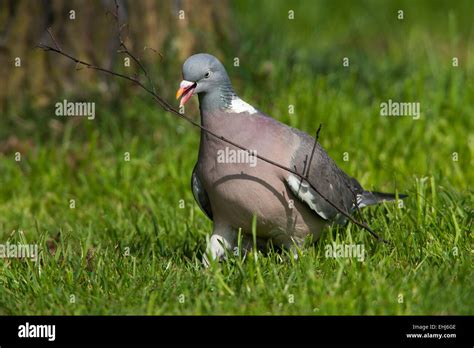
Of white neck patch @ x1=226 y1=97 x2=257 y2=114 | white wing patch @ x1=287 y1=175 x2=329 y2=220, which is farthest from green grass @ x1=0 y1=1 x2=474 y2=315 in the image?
white neck patch @ x1=226 y1=97 x2=257 y2=114

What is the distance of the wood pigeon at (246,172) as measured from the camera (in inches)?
176

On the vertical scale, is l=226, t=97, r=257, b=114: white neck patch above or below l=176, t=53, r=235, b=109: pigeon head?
below

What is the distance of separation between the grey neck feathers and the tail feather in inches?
42.8

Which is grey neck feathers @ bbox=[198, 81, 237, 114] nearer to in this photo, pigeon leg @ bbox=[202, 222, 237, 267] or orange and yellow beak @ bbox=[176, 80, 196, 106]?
orange and yellow beak @ bbox=[176, 80, 196, 106]

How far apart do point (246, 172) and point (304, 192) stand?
1.10 ft

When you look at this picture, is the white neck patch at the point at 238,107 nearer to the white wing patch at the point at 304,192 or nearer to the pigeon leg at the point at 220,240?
the white wing patch at the point at 304,192

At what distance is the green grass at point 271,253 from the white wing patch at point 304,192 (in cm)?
22

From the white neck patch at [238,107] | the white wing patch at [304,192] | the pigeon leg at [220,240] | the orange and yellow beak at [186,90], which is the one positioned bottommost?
the pigeon leg at [220,240]

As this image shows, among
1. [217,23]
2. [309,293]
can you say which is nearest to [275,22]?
[217,23]

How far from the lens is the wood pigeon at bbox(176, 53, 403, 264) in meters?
4.48

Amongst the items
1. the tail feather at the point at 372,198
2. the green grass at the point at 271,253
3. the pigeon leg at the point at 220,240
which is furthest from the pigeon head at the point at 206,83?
the tail feather at the point at 372,198

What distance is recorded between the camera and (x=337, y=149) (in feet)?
21.4
